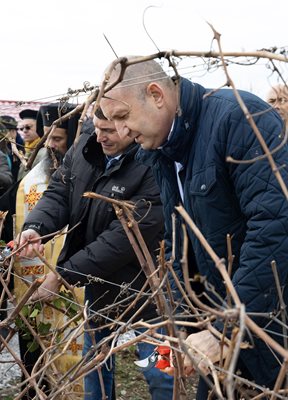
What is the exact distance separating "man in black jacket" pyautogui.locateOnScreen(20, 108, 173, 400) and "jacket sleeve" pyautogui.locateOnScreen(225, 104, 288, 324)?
122cm

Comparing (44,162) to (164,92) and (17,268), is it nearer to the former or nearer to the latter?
(17,268)

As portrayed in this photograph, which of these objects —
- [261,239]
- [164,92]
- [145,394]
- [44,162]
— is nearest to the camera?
[261,239]

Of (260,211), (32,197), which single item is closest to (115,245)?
(32,197)

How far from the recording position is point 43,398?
1915 millimetres

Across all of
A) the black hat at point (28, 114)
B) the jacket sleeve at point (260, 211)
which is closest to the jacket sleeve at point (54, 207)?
the jacket sleeve at point (260, 211)

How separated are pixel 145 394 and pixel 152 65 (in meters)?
3.08

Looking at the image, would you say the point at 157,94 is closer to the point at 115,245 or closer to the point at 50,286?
the point at 115,245

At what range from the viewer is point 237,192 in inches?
86.6

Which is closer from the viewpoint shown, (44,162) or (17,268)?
(17,268)

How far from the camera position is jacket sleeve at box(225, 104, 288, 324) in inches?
83.0

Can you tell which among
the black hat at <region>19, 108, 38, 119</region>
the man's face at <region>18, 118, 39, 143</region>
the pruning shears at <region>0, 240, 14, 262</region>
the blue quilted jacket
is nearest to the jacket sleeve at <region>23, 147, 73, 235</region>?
the pruning shears at <region>0, 240, 14, 262</region>

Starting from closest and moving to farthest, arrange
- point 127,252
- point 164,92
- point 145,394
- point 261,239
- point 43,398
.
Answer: point 43,398 → point 261,239 → point 164,92 → point 127,252 → point 145,394

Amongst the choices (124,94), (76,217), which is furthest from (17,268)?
(124,94)

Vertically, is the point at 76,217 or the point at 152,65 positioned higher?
the point at 152,65
